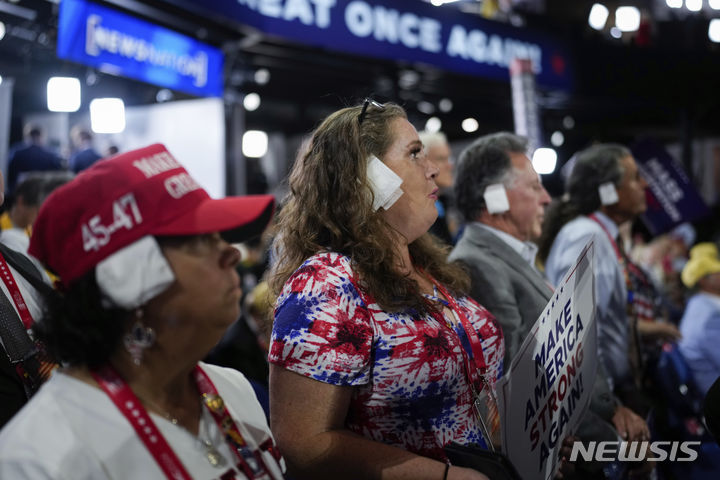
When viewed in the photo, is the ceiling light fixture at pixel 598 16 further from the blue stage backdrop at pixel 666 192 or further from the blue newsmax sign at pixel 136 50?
the blue newsmax sign at pixel 136 50

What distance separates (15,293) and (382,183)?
1.09m

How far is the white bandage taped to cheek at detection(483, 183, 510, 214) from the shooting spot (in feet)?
9.09

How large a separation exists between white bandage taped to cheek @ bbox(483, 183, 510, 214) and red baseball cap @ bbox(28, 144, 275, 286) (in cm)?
161

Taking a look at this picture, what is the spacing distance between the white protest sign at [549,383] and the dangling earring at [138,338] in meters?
0.97

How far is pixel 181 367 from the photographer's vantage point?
4.40ft

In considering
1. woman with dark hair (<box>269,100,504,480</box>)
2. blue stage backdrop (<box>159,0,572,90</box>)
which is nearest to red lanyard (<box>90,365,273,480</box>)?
woman with dark hair (<box>269,100,504,480</box>)

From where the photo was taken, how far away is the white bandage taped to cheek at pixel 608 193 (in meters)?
3.84

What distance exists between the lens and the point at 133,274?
4.05 feet

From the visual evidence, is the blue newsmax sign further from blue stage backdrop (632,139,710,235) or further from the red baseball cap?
the red baseball cap

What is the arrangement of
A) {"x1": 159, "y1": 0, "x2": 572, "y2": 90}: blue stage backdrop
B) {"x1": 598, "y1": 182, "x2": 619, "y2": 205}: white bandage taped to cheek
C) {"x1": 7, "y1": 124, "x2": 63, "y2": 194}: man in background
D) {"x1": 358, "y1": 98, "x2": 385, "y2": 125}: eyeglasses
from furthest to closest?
1. {"x1": 7, "y1": 124, "x2": 63, "y2": 194}: man in background
2. {"x1": 159, "y1": 0, "x2": 572, "y2": 90}: blue stage backdrop
3. {"x1": 598, "y1": 182, "x2": 619, "y2": 205}: white bandage taped to cheek
4. {"x1": 358, "y1": 98, "x2": 385, "y2": 125}: eyeglasses

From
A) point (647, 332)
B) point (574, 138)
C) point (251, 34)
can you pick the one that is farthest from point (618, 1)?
point (647, 332)

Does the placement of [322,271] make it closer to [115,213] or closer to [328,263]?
[328,263]

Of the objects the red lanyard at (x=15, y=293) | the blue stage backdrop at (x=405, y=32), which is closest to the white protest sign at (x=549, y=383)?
the red lanyard at (x=15, y=293)

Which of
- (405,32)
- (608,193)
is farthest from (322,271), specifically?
(405,32)
